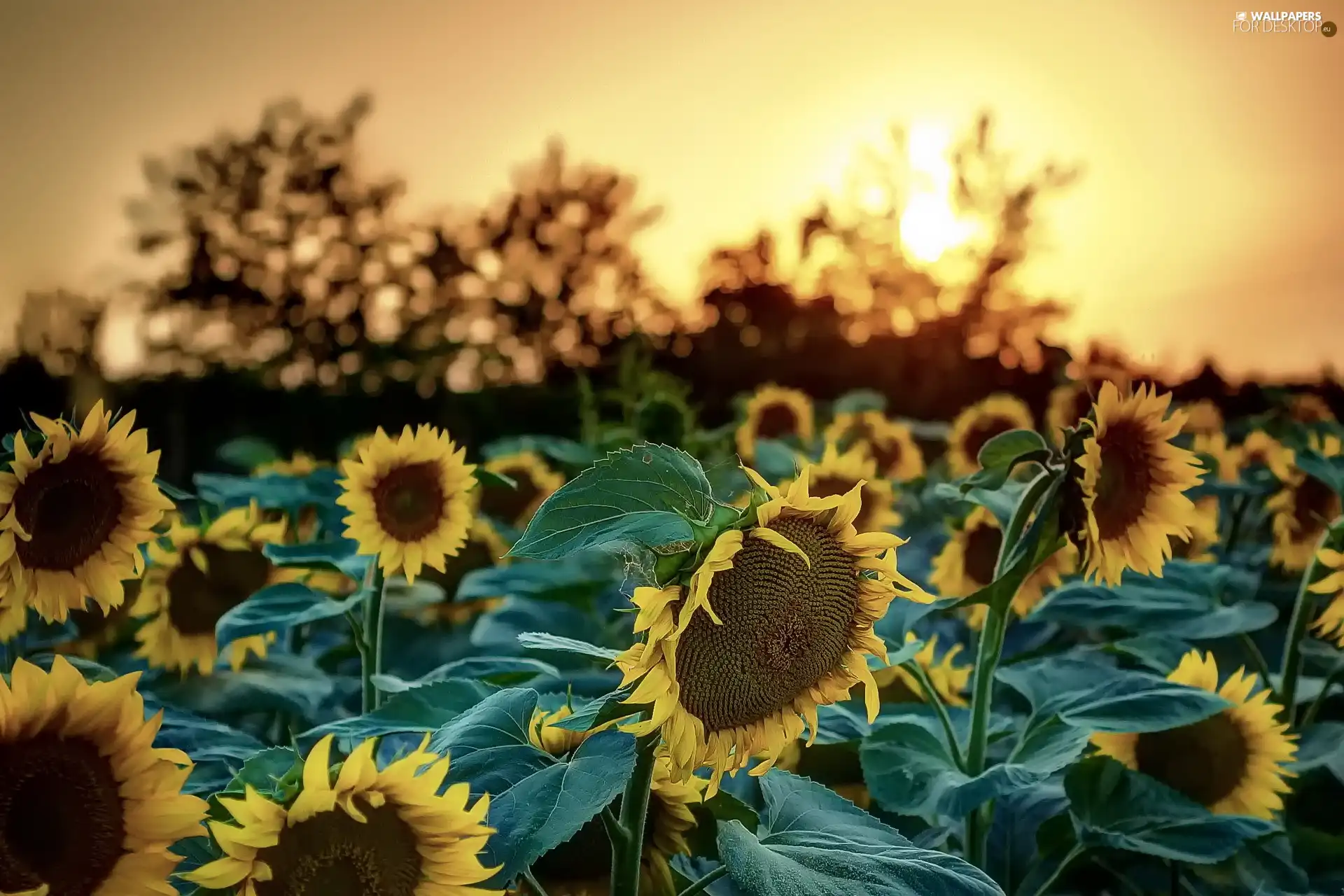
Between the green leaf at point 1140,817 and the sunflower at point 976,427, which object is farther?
the sunflower at point 976,427

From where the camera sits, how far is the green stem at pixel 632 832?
82 centimetres

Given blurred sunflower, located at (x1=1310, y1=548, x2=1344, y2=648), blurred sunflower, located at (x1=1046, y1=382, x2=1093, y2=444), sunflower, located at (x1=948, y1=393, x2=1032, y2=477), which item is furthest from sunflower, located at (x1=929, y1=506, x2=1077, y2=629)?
blurred sunflower, located at (x1=1046, y1=382, x2=1093, y2=444)

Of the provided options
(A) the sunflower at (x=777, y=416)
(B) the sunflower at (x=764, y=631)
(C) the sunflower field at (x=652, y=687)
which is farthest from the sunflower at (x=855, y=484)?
(B) the sunflower at (x=764, y=631)

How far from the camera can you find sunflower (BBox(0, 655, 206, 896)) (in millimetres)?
757

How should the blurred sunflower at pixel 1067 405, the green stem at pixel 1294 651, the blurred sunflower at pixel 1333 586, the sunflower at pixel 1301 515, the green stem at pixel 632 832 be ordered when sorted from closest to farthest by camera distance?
the green stem at pixel 632 832 → the blurred sunflower at pixel 1333 586 → the green stem at pixel 1294 651 → the sunflower at pixel 1301 515 → the blurred sunflower at pixel 1067 405

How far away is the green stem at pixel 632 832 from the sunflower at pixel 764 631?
5 centimetres

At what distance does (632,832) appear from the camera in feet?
2.69

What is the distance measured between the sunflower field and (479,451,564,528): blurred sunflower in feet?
1.19

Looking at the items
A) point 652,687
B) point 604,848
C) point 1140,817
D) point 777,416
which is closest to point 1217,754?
point 1140,817

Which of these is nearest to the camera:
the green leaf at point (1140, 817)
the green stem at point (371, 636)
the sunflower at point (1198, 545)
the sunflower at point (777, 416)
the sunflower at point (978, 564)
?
the green leaf at point (1140, 817)

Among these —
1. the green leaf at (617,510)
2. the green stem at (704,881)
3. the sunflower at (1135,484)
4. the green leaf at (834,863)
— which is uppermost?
the green leaf at (617,510)

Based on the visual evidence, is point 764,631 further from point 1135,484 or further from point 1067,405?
point 1067,405

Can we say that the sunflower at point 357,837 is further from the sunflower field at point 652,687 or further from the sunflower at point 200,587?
the sunflower at point 200,587

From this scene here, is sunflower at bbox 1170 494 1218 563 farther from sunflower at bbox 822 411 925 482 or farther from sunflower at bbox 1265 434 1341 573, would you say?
sunflower at bbox 822 411 925 482
